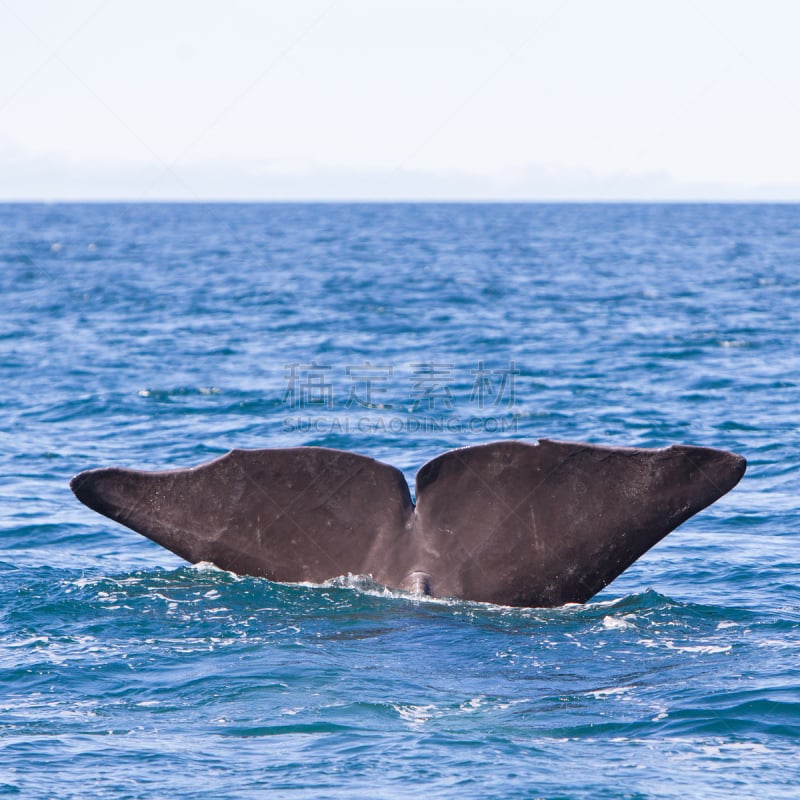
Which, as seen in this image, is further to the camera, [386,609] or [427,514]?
[386,609]

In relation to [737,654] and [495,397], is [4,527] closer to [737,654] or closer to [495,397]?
[737,654]

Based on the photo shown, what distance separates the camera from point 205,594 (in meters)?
8.77

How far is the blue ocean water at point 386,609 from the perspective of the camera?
6238mm

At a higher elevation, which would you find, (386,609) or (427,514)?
(427,514)

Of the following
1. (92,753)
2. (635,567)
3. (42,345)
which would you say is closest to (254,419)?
(635,567)

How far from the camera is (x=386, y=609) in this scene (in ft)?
25.3

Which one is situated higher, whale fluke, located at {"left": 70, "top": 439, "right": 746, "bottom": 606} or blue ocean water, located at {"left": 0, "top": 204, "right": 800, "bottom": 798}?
whale fluke, located at {"left": 70, "top": 439, "right": 746, "bottom": 606}

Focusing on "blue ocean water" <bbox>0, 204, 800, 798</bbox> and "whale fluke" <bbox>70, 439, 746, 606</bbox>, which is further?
"whale fluke" <bbox>70, 439, 746, 606</bbox>

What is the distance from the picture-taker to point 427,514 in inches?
278

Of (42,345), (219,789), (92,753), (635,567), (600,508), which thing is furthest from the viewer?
(42,345)

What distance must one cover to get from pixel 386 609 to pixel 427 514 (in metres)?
0.97

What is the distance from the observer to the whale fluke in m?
6.72

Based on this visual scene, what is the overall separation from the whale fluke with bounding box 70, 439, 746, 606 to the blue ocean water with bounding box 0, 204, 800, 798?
321mm

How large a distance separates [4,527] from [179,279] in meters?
35.2
